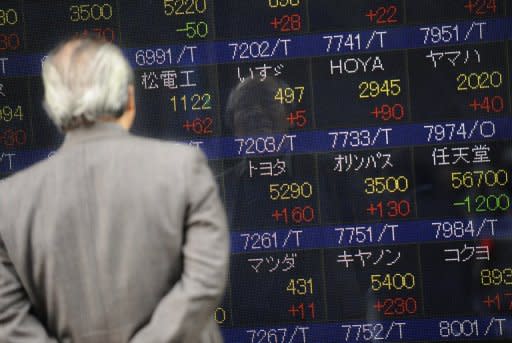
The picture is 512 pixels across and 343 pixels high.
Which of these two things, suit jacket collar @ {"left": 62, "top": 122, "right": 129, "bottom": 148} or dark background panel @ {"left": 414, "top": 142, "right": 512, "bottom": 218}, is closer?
suit jacket collar @ {"left": 62, "top": 122, "right": 129, "bottom": 148}

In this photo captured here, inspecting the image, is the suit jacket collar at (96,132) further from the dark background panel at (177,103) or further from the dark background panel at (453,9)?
the dark background panel at (453,9)

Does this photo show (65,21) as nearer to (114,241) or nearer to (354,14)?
(354,14)

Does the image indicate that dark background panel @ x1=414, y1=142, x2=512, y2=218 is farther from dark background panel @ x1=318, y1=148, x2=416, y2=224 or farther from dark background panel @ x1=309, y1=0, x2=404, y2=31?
dark background panel @ x1=309, y1=0, x2=404, y2=31

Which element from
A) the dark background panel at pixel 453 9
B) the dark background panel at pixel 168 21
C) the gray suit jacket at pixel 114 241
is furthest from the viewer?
the dark background panel at pixel 168 21

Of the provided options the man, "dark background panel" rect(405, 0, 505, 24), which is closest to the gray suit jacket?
the man

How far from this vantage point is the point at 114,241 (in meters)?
2.64

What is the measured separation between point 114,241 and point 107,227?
41 millimetres

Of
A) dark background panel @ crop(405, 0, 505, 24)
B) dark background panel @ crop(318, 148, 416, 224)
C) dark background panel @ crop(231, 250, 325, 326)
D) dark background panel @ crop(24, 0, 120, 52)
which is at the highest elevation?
dark background panel @ crop(24, 0, 120, 52)

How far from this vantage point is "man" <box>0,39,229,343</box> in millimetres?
2629

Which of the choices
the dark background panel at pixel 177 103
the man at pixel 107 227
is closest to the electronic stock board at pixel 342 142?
the dark background panel at pixel 177 103

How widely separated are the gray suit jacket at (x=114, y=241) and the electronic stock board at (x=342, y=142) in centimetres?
167

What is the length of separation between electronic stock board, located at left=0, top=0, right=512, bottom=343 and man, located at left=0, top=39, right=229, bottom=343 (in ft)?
5.45

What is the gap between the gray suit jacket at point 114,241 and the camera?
8.62ft

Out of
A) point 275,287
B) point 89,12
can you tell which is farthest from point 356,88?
point 89,12
